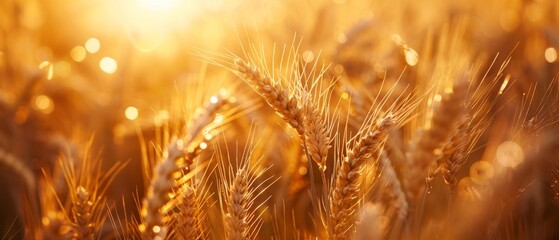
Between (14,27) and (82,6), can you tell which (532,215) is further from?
(82,6)

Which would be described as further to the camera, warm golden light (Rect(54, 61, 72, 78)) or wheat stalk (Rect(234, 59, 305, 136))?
warm golden light (Rect(54, 61, 72, 78))

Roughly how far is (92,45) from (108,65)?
99 centimetres

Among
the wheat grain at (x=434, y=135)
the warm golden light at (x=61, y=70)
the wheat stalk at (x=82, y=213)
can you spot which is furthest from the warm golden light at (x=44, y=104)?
the wheat grain at (x=434, y=135)

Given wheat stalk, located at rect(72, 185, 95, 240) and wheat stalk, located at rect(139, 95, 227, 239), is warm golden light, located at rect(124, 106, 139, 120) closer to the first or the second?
wheat stalk, located at rect(72, 185, 95, 240)

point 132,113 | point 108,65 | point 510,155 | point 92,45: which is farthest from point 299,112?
point 92,45

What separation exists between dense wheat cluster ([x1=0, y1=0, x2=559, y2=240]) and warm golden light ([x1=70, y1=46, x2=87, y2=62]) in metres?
0.03

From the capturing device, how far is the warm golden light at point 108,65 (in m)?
2.88

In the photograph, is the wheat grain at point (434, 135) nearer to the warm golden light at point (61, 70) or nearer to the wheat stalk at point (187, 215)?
the wheat stalk at point (187, 215)

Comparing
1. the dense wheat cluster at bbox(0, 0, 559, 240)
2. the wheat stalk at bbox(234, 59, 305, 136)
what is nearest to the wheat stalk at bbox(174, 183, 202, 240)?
the dense wheat cluster at bbox(0, 0, 559, 240)

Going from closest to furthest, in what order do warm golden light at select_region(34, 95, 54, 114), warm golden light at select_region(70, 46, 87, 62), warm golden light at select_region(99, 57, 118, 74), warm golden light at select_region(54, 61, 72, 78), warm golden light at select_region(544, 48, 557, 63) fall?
1. warm golden light at select_region(544, 48, 557, 63)
2. warm golden light at select_region(34, 95, 54, 114)
3. warm golden light at select_region(99, 57, 118, 74)
4. warm golden light at select_region(54, 61, 72, 78)
5. warm golden light at select_region(70, 46, 87, 62)

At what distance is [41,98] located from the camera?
9.17ft

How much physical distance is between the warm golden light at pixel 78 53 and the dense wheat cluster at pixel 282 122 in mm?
33

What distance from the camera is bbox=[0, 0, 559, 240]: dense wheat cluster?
118cm

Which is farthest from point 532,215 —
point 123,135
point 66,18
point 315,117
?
point 66,18
